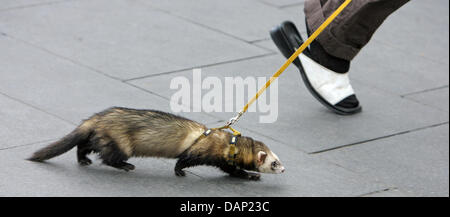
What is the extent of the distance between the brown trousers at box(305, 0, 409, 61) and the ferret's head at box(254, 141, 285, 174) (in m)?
1.69

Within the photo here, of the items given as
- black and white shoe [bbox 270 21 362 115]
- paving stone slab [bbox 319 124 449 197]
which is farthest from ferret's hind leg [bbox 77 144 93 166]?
black and white shoe [bbox 270 21 362 115]

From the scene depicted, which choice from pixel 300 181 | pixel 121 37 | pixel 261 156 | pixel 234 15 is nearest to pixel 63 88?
pixel 121 37

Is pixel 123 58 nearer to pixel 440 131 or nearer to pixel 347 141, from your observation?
pixel 347 141

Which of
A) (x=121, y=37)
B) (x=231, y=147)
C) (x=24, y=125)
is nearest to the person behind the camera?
(x=231, y=147)

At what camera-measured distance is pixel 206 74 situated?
6.92 meters

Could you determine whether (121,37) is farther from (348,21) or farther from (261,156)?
(261,156)

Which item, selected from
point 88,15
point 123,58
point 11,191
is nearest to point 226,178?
point 11,191

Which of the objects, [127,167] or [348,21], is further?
[348,21]

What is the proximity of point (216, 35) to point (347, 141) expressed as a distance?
2523 mm

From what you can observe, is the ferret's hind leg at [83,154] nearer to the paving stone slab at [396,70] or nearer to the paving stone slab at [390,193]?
the paving stone slab at [390,193]

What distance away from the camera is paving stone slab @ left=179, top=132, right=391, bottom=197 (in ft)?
15.8

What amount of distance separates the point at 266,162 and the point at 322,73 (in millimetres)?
1870

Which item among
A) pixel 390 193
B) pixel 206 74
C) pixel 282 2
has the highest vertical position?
pixel 282 2

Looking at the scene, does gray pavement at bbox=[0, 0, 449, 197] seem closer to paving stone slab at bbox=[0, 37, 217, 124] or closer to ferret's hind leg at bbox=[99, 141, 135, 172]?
paving stone slab at bbox=[0, 37, 217, 124]
